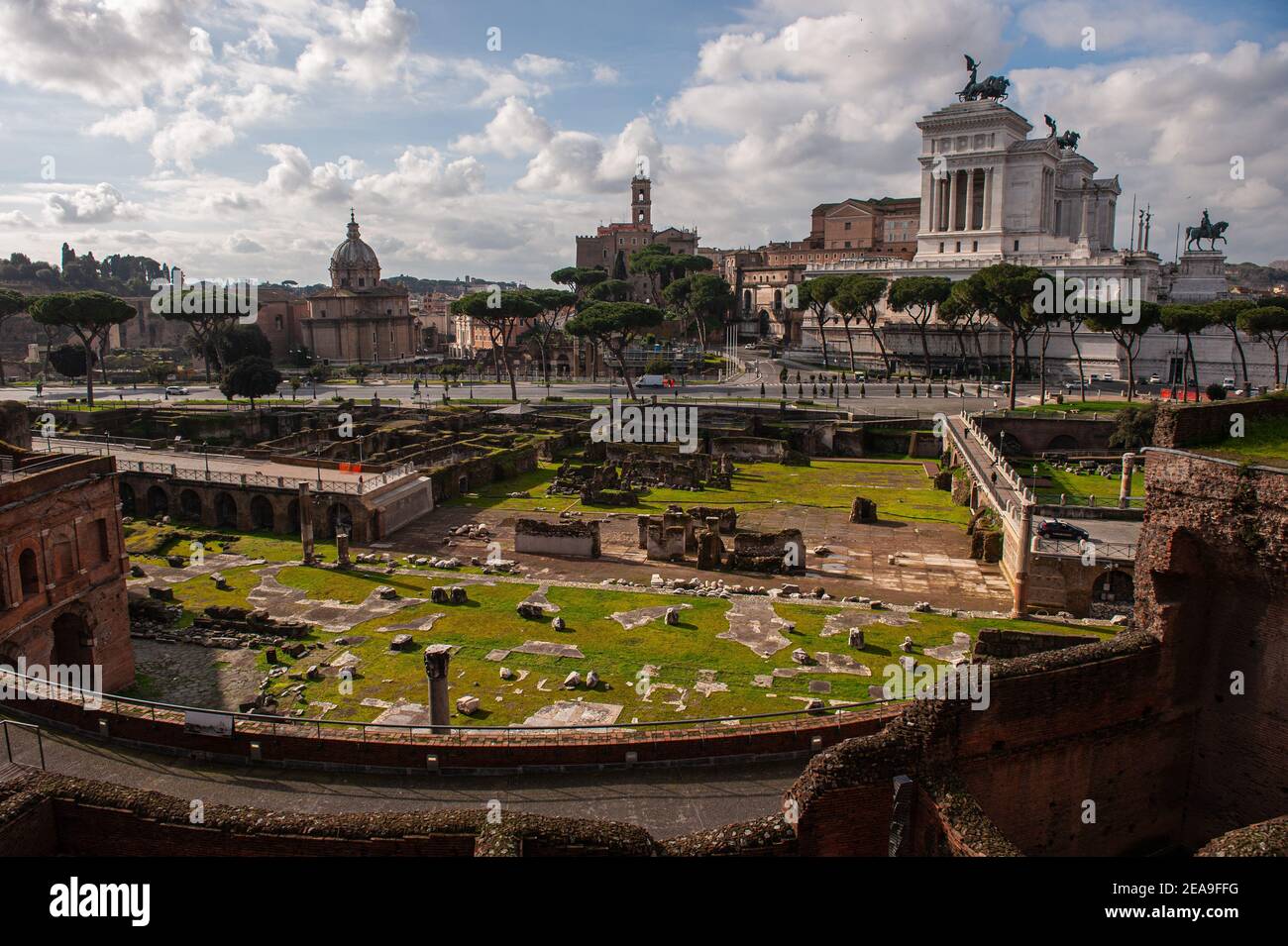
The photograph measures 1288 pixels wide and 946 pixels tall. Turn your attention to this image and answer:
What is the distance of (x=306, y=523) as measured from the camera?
30906 mm

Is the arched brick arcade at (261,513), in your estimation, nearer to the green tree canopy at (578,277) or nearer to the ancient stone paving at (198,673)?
the ancient stone paving at (198,673)

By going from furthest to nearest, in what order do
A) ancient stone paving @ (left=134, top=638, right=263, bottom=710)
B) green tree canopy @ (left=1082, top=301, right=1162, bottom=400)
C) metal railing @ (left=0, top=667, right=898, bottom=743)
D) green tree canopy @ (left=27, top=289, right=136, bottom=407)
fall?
green tree canopy @ (left=27, top=289, right=136, bottom=407) → green tree canopy @ (left=1082, top=301, right=1162, bottom=400) → ancient stone paving @ (left=134, top=638, right=263, bottom=710) → metal railing @ (left=0, top=667, right=898, bottom=743)

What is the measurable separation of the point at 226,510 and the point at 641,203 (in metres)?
112

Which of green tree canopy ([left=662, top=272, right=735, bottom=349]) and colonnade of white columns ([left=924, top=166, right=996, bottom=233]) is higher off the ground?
colonnade of white columns ([left=924, top=166, right=996, bottom=233])

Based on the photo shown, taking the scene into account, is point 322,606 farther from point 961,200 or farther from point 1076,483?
point 961,200

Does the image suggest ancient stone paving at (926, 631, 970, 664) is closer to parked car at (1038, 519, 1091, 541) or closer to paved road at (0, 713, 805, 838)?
parked car at (1038, 519, 1091, 541)

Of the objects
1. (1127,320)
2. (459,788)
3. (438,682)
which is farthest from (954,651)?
(1127,320)

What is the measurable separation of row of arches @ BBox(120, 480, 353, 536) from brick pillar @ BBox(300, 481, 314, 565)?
210cm

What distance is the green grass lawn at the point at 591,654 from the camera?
18.9m

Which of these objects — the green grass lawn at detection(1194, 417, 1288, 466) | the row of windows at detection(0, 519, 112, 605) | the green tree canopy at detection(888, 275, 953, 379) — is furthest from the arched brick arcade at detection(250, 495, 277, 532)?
the green tree canopy at detection(888, 275, 953, 379)

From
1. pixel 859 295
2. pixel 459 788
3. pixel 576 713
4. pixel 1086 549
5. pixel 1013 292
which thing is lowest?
pixel 576 713

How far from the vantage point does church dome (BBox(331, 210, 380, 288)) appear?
101 metres

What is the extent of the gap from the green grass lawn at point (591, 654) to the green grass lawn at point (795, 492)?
13567 millimetres
